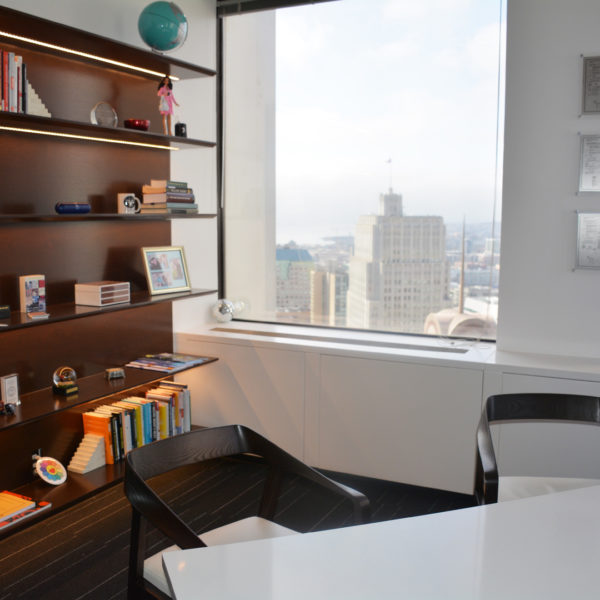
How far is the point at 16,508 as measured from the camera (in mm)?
2729

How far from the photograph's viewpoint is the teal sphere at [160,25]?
3297 millimetres

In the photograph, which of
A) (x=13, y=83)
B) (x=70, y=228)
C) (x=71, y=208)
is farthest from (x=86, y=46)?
(x=70, y=228)

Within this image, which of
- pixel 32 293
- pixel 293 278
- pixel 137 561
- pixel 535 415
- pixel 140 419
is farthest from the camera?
pixel 293 278

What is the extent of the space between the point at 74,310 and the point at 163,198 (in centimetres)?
81

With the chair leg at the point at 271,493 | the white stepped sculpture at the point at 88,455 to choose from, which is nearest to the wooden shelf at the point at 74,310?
the white stepped sculpture at the point at 88,455

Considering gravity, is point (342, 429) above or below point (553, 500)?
below

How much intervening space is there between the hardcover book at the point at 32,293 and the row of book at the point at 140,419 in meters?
0.68

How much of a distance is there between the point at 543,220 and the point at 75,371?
2519 mm

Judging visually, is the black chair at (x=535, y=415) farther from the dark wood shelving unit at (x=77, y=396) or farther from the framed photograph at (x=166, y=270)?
the framed photograph at (x=166, y=270)

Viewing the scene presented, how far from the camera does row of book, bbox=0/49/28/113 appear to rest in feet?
8.61

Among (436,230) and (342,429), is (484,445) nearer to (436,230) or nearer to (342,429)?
A: (342,429)

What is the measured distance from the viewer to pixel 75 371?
11.0 feet

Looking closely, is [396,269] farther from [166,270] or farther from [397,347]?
[166,270]

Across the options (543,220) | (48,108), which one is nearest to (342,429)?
(543,220)
